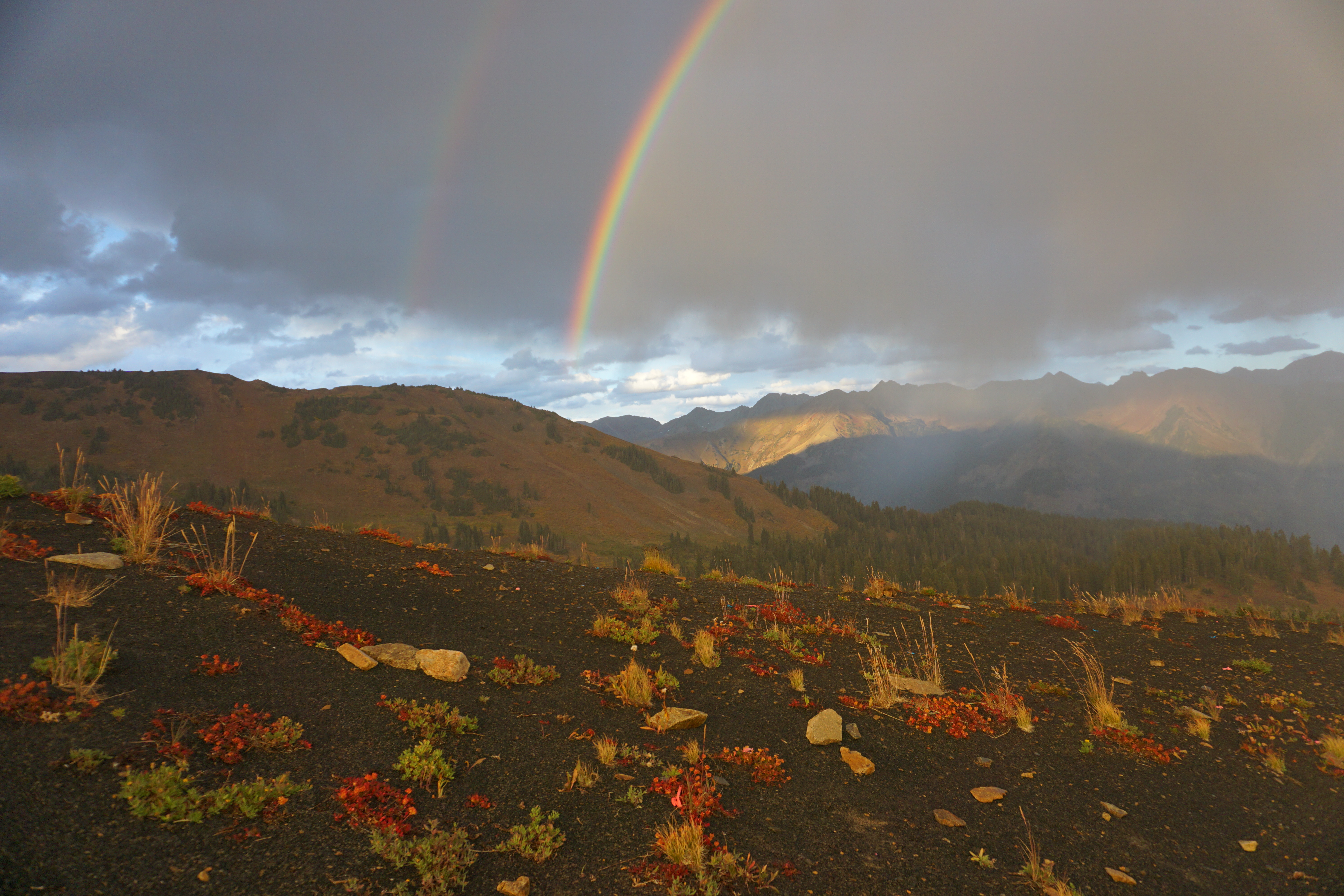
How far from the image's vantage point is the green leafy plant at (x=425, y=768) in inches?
203

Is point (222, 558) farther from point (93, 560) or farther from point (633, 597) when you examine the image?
point (633, 597)

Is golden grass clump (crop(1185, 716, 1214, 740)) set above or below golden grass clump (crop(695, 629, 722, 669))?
below

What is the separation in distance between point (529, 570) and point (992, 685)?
30.2 ft

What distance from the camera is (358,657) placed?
7000 millimetres

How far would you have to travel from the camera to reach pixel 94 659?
17.6ft

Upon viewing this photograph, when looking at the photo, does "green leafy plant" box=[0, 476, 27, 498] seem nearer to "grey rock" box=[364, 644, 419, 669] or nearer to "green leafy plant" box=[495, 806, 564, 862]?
"grey rock" box=[364, 644, 419, 669]

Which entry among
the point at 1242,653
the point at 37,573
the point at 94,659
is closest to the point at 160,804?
the point at 94,659

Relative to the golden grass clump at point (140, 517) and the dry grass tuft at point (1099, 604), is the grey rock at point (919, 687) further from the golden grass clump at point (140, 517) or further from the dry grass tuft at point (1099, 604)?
the golden grass clump at point (140, 517)

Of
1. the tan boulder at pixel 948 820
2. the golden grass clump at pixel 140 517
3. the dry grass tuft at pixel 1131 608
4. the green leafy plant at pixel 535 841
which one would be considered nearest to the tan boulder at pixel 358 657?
the green leafy plant at pixel 535 841

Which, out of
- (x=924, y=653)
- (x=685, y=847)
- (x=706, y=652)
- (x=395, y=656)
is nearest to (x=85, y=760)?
(x=395, y=656)

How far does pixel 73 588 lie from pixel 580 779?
6.34m

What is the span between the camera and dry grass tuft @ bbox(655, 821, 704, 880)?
14.8ft

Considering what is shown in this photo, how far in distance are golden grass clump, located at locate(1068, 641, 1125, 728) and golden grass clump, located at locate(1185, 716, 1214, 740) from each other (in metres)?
0.70

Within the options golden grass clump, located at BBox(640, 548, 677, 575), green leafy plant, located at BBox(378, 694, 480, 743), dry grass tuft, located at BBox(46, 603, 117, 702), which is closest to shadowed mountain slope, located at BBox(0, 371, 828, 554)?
golden grass clump, located at BBox(640, 548, 677, 575)
